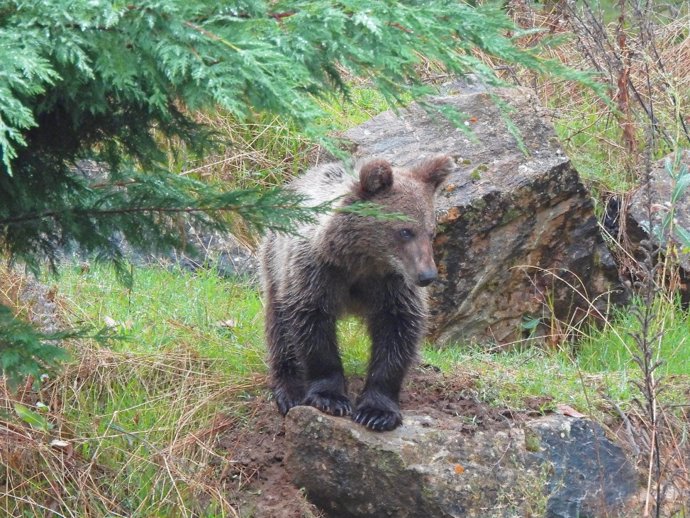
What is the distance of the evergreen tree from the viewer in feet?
8.53

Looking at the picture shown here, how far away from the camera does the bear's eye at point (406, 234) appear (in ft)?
17.1

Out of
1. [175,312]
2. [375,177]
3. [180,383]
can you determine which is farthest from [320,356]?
[175,312]

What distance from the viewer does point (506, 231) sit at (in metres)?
7.21

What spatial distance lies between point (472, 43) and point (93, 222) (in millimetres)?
1563

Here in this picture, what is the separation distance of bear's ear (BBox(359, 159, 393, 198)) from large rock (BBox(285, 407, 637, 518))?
3.97 feet

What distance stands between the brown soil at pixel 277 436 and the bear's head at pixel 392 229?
76 cm

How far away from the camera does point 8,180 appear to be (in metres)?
3.32

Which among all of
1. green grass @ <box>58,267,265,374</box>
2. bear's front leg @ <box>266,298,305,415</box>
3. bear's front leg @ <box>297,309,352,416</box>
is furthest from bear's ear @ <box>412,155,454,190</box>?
green grass @ <box>58,267,265,374</box>

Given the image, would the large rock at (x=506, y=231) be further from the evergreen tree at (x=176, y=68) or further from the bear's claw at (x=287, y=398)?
the evergreen tree at (x=176, y=68)

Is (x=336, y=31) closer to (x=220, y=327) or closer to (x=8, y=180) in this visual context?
(x=8, y=180)

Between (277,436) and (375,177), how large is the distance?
4.95ft

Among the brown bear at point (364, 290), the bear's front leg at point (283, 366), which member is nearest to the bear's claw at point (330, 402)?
the brown bear at point (364, 290)

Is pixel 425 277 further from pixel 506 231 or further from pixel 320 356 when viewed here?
pixel 506 231

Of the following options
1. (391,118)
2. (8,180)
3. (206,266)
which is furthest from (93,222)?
(391,118)
